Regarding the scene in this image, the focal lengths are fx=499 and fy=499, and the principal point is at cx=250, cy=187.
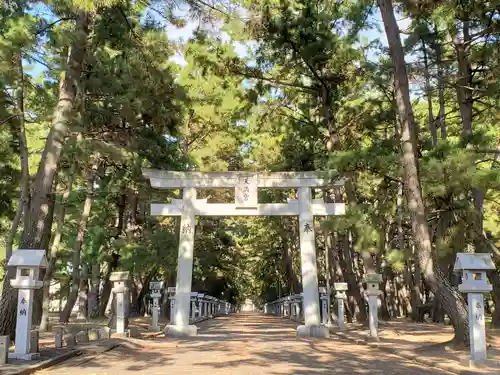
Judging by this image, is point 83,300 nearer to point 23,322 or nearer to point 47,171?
point 47,171

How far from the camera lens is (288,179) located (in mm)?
14594

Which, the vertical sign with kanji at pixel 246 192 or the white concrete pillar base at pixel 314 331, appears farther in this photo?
the vertical sign with kanji at pixel 246 192

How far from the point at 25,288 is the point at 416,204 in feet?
21.8

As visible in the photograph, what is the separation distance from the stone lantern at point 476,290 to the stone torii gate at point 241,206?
673 centimetres

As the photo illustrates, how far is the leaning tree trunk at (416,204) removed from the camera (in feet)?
28.5

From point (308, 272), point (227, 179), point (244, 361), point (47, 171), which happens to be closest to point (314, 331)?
point (308, 272)

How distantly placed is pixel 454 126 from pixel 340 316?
315 inches

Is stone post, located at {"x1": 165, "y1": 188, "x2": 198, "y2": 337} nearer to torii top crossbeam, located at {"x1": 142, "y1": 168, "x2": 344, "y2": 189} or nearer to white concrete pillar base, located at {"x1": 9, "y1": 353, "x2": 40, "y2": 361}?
torii top crossbeam, located at {"x1": 142, "y1": 168, "x2": 344, "y2": 189}

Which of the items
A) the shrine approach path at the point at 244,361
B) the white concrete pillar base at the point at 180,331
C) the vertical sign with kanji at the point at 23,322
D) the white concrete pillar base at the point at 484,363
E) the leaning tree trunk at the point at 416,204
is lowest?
the white concrete pillar base at the point at 180,331

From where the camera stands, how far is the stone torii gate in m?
14.1

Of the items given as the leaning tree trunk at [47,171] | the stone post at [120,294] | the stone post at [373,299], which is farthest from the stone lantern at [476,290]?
the stone post at [120,294]

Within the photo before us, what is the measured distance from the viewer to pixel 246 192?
14.3 meters

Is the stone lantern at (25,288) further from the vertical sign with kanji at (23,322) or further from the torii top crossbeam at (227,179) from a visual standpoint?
the torii top crossbeam at (227,179)

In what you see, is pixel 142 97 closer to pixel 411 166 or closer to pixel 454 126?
pixel 411 166
